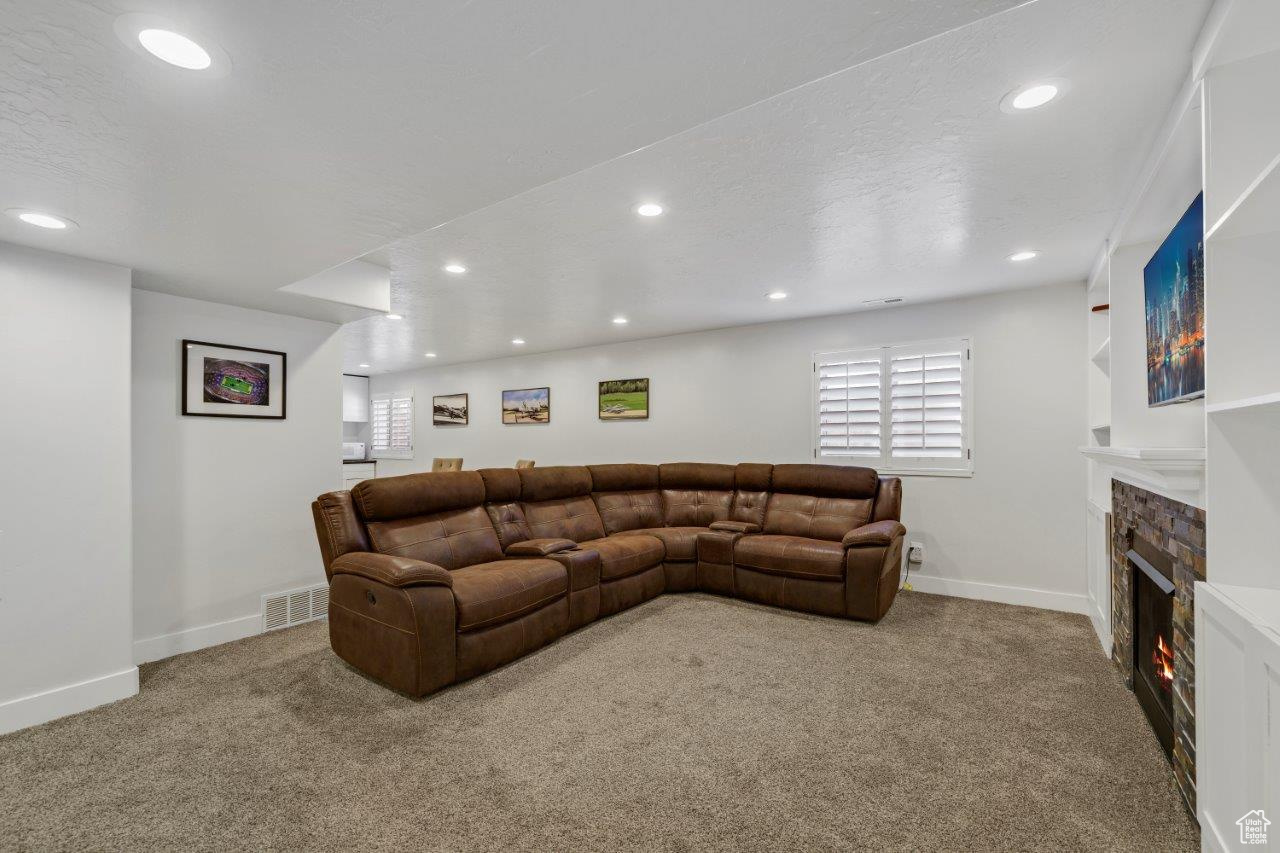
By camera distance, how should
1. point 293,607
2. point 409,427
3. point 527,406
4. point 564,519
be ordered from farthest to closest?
point 409,427, point 527,406, point 564,519, point 293,607

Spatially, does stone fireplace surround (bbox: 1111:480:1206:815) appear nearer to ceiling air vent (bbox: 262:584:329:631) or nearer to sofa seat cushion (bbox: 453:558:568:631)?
sofa seat cushion (bbox: 453:558:568:631)

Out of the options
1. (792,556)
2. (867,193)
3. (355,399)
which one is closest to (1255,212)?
(867,193)

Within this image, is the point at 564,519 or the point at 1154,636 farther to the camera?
the point at 564,519

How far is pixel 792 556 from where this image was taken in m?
4.00

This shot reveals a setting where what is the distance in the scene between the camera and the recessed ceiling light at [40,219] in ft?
7.14

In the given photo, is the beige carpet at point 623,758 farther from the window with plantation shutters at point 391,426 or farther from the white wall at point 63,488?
the window with plantation shutters at point 391,426

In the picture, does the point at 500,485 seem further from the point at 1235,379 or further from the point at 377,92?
the point at 1235,379

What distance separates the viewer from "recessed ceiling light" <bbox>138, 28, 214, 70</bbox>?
1226mm

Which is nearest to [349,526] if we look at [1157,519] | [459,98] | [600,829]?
[600,829]

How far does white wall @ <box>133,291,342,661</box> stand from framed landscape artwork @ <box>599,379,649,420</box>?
10.2 feet

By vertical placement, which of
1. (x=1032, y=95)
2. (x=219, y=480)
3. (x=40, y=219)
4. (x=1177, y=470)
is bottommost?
(x=219, y=480)

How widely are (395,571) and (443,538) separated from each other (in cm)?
89

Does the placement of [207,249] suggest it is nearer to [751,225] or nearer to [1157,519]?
[751,225]

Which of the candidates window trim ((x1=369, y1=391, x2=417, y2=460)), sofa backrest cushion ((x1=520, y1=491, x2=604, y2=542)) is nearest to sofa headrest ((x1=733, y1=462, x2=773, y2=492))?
sofa backrest cushion ((x1=520, y1=491, x2=604, y2=542))
